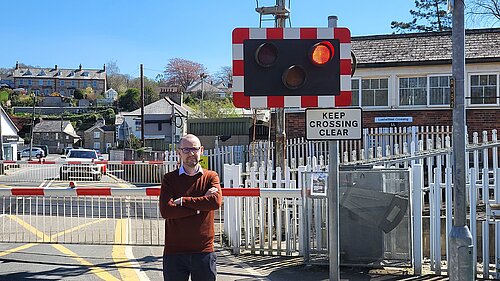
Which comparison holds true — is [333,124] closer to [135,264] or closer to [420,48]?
[135,264]

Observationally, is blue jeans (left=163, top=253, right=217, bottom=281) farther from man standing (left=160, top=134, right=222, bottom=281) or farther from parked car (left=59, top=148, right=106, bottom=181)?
parked car (left=59, top=148, right=106, bottom=181)

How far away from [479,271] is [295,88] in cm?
365

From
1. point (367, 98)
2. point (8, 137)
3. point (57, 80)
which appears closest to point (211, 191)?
point (367, 98)

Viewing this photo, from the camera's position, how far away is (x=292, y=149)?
19.0 meters

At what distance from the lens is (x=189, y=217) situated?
488 centimetres

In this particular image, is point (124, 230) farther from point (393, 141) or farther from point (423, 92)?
point (423, 92)

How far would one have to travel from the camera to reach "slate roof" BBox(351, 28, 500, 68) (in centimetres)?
2036

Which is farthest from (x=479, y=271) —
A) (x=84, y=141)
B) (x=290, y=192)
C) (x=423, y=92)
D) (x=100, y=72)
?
(x=100, y=72)

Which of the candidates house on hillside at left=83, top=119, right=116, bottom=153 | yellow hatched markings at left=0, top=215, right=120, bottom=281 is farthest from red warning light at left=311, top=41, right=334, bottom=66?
house on hillside at left=83, top=119, right=116, bottom=153

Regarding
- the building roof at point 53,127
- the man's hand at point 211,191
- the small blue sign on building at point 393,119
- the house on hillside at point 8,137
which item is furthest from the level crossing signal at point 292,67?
the building roof at point 53,127

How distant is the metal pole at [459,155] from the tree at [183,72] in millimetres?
99490

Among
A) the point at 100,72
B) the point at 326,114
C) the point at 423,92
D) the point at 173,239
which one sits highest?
the point at 100,72

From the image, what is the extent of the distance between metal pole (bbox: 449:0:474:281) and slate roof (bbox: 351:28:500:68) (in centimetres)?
1565

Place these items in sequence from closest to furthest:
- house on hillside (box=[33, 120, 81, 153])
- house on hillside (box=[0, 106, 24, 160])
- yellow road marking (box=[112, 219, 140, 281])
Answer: yellow road marking (box=[112, 219, 140, 281]) < house on hillside (box=[0, 106, 24, 160]) < house on hillside (box=[33, 120, 81, 153])
